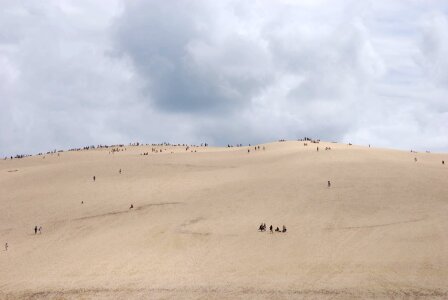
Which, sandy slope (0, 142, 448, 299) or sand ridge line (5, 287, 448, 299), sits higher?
sandy slope (0, 142, 448, 299)

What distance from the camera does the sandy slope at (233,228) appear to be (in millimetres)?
24734

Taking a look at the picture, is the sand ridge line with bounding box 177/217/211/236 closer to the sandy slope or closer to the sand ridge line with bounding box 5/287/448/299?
the sandy slope

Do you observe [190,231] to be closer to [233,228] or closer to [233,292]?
[233,228]

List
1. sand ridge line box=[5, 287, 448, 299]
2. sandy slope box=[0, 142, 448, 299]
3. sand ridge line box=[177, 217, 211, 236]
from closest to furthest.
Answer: sand ridge line box=[5, 287, 448, 299] → sandy slope box=[0, 142, 448, 299] → sand ridge line box=[177, 217, 211, 236]

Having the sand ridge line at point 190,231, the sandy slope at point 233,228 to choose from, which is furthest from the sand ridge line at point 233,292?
the sand ridge line at point 190,231

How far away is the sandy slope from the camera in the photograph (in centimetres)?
2473

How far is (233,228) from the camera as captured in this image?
32.2 metres

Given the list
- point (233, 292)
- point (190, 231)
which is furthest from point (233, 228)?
point (233, 292)

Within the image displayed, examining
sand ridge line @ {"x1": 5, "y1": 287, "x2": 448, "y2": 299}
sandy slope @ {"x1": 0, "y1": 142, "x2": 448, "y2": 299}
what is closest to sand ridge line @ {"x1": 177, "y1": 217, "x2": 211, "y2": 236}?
sandy slope @ {"x1": 0, "y1": 142, "x2": 448, "y2": 299}

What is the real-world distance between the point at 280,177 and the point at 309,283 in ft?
61.1

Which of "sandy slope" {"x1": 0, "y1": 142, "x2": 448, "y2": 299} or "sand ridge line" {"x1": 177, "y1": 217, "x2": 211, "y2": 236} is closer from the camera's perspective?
"sandy slope" {"x1": 0, "y1": 142, "x2": 448, "y2": 299}

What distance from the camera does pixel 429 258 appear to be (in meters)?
25.8

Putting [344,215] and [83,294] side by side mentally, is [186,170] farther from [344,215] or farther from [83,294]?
[83,294]

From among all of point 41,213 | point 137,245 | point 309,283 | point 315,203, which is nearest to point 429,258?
point 309,283
